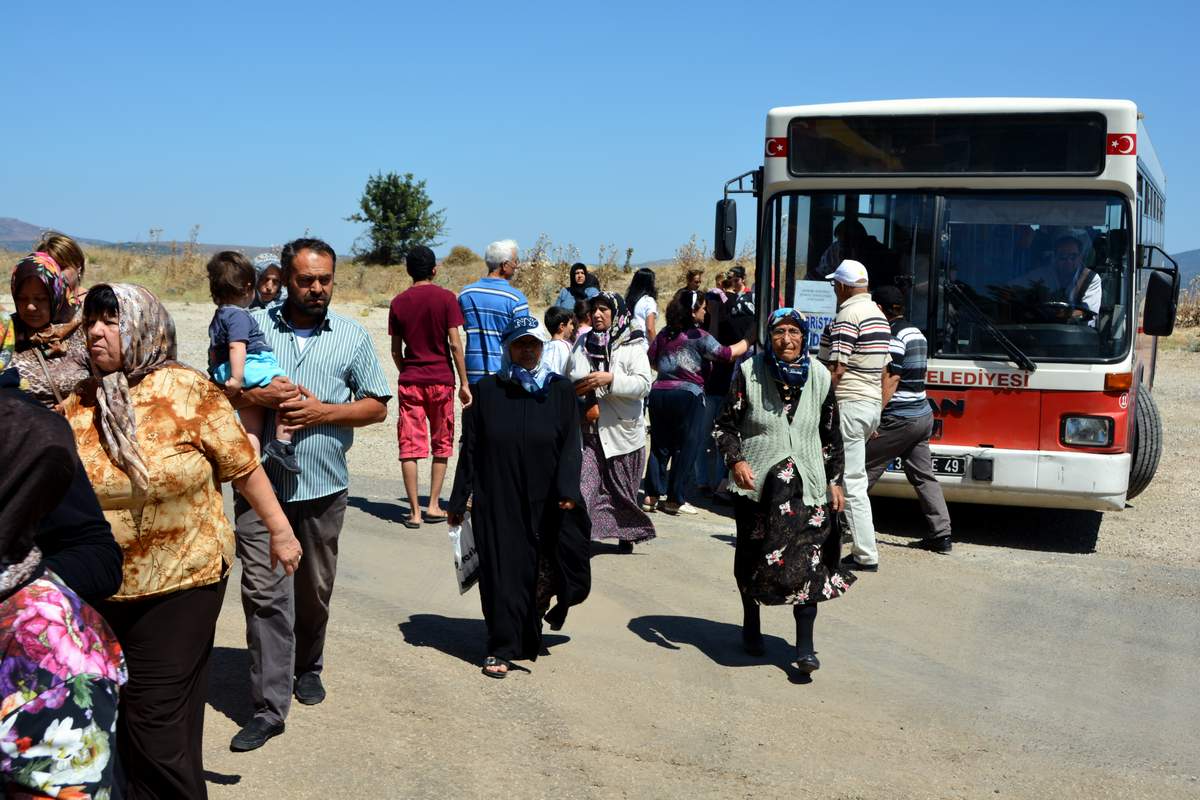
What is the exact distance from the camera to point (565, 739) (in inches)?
214

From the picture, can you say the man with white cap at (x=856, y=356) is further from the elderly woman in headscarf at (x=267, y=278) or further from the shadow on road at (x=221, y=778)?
the shadow on road at (x=221, y=778)

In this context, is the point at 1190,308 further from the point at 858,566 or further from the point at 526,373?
the point at 526,373

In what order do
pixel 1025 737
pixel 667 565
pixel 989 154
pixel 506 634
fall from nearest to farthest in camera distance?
pixel 1025 737 → pixel 506 634 → pixel 667 565 → pixel 989 154

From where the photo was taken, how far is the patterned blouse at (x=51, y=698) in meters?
2.75

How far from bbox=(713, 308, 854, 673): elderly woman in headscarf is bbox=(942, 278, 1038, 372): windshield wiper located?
10.8 ft

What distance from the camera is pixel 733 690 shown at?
6230 mm

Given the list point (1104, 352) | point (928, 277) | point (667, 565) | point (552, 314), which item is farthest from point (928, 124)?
point (667, 565)

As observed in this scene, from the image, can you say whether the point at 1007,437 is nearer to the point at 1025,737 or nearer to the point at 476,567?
the point at 1025,737

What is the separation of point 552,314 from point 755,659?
9.97ft

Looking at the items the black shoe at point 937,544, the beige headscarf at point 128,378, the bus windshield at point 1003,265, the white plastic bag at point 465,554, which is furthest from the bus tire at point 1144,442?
the beige headscarf at point 128,378

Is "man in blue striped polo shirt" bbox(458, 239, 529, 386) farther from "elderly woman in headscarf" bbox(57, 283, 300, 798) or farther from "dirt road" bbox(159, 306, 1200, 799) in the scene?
"elderly woman in headscarf" bbox(57, 283, 300, 798)

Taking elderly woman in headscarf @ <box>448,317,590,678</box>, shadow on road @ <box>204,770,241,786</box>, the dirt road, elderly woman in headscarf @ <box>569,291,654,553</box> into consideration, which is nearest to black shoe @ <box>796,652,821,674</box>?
the dirt road

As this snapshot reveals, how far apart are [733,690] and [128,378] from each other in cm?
355

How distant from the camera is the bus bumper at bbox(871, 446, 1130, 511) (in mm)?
9273
